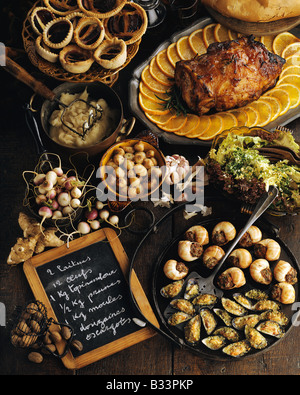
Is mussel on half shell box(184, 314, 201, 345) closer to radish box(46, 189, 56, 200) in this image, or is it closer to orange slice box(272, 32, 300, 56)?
radish box(46, 189, 56, 200)

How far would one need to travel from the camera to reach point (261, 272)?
5.91 feet

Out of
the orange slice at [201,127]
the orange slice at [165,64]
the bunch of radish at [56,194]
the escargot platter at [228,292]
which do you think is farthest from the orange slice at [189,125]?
the bunch of radish at [56,194]

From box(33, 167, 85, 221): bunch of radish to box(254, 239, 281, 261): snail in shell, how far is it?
790 millimetres

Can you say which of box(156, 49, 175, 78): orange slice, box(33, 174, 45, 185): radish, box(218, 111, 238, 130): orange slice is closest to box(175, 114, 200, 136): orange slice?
box(218, 111, 238, 130): orange slice

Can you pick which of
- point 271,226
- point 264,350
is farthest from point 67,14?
point 264,350

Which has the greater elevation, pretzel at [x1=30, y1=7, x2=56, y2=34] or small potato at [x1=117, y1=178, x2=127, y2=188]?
pretzel at [x1=30, y1=7, x2=56, y2=34]

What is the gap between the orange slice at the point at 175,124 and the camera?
78.1 inches

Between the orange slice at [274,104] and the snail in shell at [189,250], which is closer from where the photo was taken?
the snail in shell at [189,250]

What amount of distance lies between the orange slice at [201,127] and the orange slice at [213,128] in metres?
0.01

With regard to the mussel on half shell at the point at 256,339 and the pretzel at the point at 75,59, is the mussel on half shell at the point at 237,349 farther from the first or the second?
the pretzel at the point at 75,59

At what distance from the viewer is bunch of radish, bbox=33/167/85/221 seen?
1.73 metres

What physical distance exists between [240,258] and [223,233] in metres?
0.13

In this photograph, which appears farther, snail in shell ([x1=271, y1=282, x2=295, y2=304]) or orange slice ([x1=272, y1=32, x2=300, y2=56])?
orange slice ([x1=272, y1=32, x2=300, y2=56])
